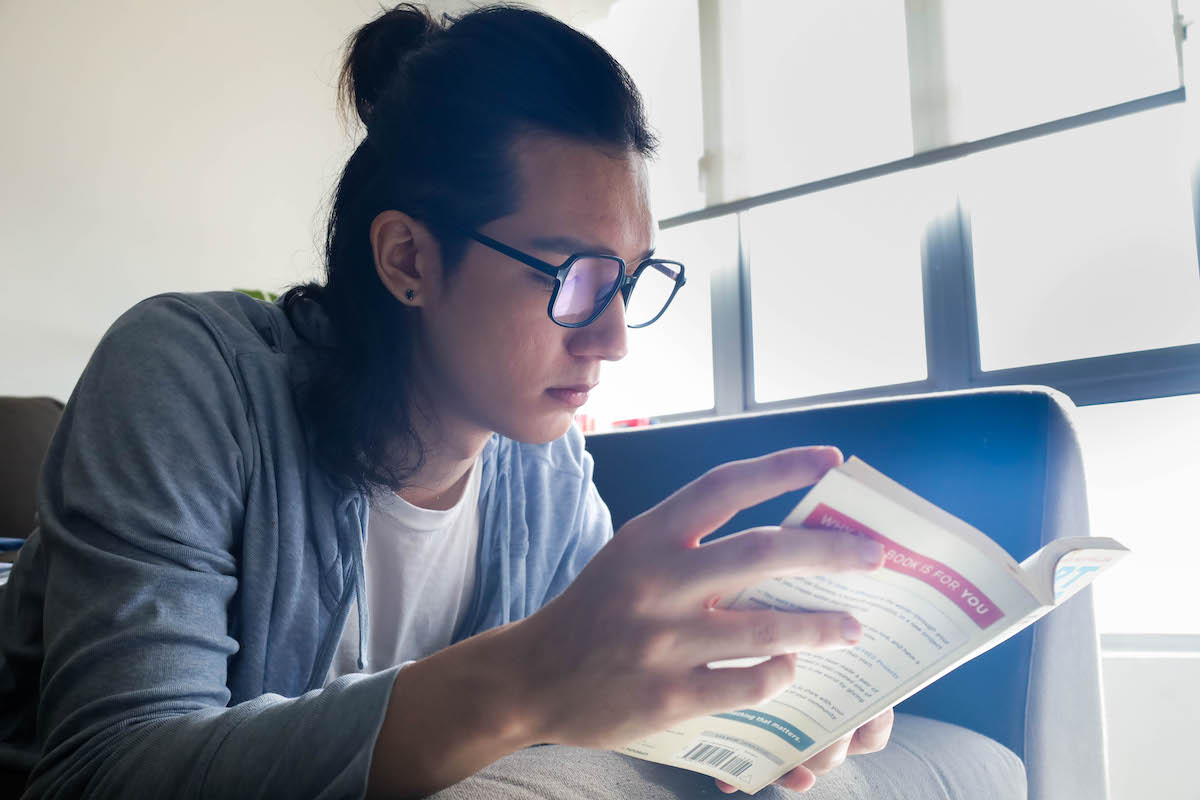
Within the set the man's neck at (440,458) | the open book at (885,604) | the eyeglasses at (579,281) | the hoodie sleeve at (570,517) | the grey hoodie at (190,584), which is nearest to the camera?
the open book at (885,604)

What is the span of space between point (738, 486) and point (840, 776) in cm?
36

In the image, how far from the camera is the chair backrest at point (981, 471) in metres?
0.82

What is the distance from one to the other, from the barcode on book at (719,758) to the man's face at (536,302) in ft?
1.33

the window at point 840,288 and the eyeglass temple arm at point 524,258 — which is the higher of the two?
the window at point 840,288

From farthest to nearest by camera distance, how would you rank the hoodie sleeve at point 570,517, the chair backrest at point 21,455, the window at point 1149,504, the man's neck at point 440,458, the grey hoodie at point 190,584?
1. the window at point 1149,504
2. the chair backrest at point 21,455
3. the hoodie sleeve at point 570,517
4. the man's neck at point 440,458
5. the grey hoodie at point 190,584

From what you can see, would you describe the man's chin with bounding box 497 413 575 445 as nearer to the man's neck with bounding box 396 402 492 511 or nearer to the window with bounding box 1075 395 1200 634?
the man's neck with bounding box 396 402 492 511

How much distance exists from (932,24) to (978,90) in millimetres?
347

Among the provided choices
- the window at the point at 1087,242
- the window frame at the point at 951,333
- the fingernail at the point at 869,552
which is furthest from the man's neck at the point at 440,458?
the window at the point at 1087,242

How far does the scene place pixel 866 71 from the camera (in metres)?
3.35

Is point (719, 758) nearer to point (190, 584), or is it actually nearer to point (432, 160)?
point (190, 584)

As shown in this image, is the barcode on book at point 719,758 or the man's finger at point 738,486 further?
the barcode on book at point 719,758

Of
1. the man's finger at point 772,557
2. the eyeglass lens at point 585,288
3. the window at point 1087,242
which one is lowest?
the man's finger at point 772,557

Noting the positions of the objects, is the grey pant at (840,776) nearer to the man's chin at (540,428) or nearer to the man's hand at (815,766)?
the man's hand at (815,766)

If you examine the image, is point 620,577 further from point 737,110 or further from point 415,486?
point 737,110
